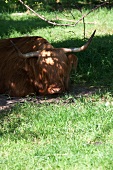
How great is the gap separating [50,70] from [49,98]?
0.44m

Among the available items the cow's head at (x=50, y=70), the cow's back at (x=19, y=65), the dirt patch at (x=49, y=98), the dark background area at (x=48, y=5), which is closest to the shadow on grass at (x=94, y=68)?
the dirt patch at (x=49, y=98)

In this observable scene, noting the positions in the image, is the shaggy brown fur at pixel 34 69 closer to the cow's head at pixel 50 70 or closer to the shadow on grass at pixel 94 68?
the cow's head at pixel 50 70

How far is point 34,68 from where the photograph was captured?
8211 millimetres

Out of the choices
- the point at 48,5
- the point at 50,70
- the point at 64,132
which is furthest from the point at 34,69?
the point at 48,5

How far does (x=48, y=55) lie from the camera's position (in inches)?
320

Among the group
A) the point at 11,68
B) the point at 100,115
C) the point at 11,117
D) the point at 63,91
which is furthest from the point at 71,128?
the point at 11,68

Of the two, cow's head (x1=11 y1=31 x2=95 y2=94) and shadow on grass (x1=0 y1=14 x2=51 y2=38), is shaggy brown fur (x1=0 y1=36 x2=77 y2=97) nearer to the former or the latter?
cow's head (x1=11 y1=31 x2=95 y2=94)

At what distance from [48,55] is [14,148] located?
280 cm

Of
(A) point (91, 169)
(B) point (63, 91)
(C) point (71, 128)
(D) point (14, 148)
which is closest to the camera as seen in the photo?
(A) point (91, 169)

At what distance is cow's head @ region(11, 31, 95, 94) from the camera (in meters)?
8.01

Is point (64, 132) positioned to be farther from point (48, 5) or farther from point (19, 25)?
point (48, 5)

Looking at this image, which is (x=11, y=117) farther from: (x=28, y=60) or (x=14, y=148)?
(x=28, y=60)

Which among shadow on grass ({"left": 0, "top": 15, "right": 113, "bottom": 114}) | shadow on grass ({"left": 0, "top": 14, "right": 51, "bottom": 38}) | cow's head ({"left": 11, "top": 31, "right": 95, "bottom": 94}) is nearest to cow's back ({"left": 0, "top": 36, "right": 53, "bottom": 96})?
cow's head ({"left": 11, "top": 31, "right": 95, "bottom": 94})

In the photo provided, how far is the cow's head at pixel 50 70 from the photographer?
801 centimetres
